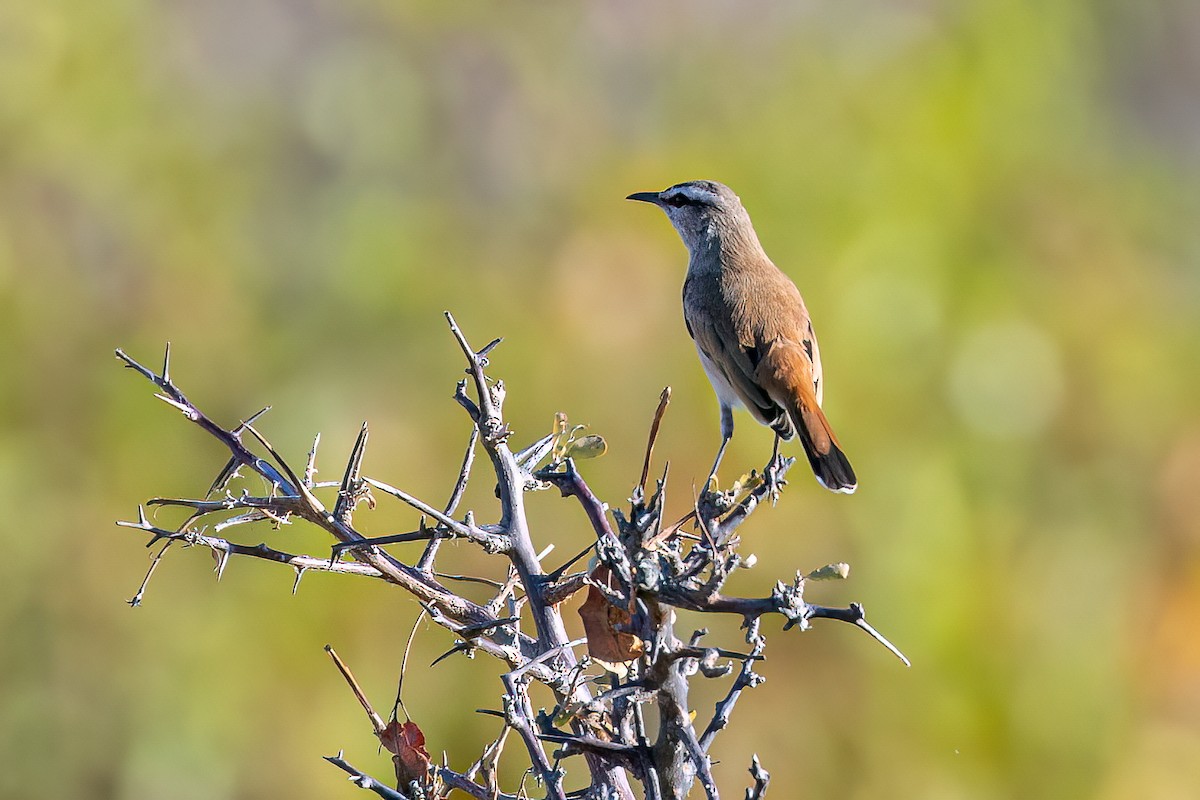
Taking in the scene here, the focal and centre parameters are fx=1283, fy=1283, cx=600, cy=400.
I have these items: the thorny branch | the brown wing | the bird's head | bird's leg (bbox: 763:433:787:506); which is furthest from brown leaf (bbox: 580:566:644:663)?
the bird's head

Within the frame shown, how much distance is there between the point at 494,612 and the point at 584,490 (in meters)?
0.19

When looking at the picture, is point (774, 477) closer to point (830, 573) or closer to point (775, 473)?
point (775, 473)

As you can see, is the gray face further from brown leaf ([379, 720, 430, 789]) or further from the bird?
brown leaf ([379, 720, 430, 789])

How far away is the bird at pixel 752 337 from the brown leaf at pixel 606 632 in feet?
4.11

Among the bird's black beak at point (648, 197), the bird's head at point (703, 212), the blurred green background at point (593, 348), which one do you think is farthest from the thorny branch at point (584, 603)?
the blurred green background at point (593, 348)

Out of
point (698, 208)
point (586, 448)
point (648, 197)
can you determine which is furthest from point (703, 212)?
point (586, 448)

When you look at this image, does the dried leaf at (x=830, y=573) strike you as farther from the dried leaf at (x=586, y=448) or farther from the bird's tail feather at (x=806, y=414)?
the bird's tail feather at (x=806, y=414)

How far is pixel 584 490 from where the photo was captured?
1592mm

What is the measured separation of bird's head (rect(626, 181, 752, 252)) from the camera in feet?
12.5

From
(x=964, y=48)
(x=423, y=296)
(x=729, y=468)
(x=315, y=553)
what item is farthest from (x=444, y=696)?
Answer: (x=964, y=48)

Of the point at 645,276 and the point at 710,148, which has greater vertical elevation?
the point at 710,148

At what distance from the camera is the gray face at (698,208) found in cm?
383

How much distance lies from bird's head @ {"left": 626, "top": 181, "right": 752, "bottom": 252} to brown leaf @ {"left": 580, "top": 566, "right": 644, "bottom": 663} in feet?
7.89

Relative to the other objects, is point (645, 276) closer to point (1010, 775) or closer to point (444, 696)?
point (444, 696)
